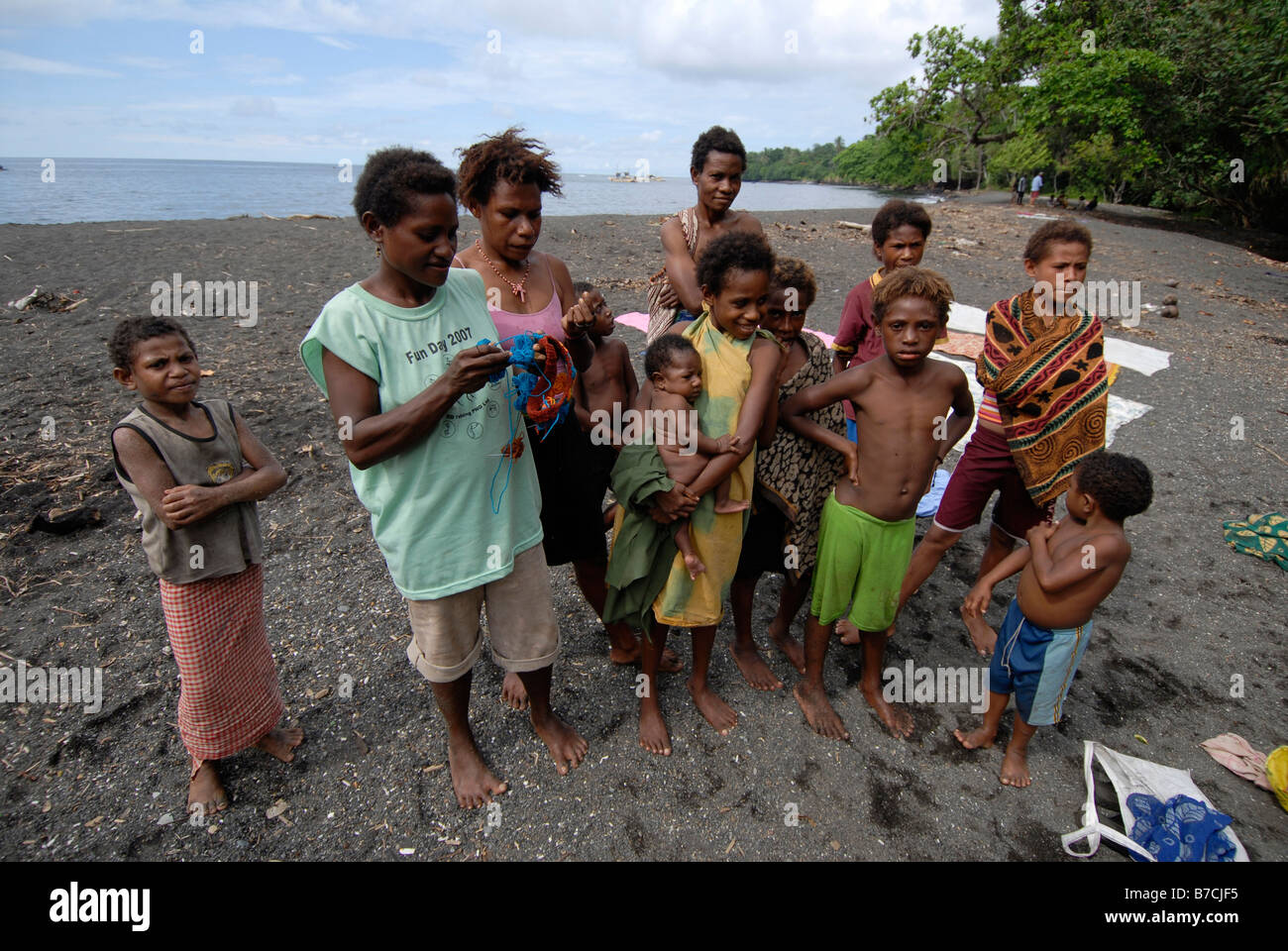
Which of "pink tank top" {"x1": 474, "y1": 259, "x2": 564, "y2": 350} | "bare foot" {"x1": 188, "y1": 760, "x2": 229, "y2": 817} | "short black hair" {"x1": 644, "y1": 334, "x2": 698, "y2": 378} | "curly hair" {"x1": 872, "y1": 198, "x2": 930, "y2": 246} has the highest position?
"curly hair" {"x1": 872, "y1": 198, "x2": 930, "y2": 246}

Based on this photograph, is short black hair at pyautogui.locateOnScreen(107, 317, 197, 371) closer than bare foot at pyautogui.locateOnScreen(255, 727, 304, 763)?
Yes

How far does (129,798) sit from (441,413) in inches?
74.7

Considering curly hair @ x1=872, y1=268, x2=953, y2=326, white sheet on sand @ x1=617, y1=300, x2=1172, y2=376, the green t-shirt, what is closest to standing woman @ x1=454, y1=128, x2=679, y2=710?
the green t-shirt

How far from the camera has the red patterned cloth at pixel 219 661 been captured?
6.90 ft

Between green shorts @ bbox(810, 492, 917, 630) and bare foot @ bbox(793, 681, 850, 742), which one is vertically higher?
green shorts @ bbox(810, 492, 917, 630)

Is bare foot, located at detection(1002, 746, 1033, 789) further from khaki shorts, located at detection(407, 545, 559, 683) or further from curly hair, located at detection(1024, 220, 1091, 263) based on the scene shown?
curly hair, located at detection(1024, 220, 1091, 263)

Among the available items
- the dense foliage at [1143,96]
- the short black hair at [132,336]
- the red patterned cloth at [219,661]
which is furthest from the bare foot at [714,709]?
the dense foliage at [1143,96]

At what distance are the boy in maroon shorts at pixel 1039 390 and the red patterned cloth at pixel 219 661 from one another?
2.64m

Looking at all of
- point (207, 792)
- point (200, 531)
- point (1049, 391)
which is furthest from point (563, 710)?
point (1049, 391)

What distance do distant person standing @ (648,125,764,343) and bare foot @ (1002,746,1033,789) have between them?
231 cm

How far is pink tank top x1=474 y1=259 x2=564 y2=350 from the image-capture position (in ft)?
7.22

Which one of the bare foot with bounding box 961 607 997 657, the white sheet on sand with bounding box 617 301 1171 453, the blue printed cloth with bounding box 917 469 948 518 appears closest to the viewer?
the bare foot with bounding box 961 607 997 657
